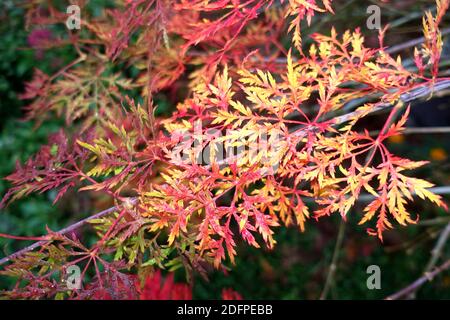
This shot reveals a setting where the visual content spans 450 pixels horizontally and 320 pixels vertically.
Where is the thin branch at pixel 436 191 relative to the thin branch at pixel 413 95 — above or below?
below

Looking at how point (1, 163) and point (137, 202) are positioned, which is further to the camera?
point (1, 163)

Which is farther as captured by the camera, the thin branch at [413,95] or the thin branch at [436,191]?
the thin branch at [436,191]

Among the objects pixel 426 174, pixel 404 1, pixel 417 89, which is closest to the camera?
pixel 417 89

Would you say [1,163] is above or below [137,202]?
above

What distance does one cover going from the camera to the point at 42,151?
1379 mm

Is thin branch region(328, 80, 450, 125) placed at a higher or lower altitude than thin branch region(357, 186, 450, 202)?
higher

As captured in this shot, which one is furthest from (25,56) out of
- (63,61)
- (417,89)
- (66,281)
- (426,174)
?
(426,174)

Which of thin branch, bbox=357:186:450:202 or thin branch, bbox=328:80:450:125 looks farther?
thin branch, bbox=357:186:450:202

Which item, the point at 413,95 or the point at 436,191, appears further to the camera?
the point at 436,191

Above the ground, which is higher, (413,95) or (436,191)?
(413,95)

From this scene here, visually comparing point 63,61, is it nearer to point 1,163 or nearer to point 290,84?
point 1,163
